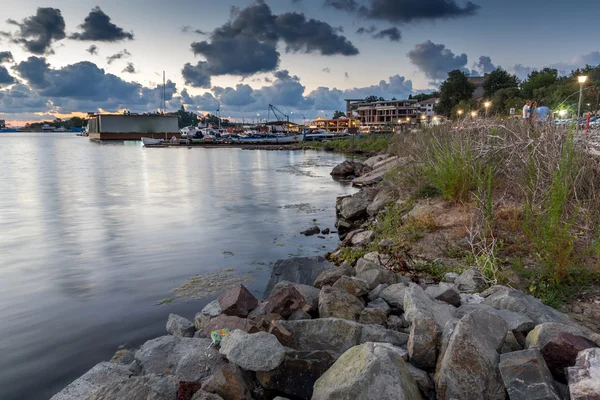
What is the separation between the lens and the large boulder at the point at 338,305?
619cm

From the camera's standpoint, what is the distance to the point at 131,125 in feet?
489

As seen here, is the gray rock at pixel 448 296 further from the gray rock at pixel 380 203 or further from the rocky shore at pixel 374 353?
the gray rock at pixel 380 203

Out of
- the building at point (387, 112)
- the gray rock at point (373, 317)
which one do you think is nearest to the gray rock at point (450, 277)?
the gray rock at point (373, 317)

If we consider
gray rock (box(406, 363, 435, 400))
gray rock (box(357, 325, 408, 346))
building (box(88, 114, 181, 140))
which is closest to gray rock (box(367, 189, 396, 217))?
gray rock (box(357, 325, 408, 346))

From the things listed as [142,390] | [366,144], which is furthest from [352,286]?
[366,144]

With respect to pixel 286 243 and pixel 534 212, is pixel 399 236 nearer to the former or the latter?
pixel 534 212

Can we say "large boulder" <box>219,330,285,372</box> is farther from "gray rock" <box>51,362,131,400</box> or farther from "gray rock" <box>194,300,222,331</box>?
"gray rock" <box>194,300,222,331</box>

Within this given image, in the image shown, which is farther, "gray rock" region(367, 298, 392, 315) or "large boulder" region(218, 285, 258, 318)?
"large boulder" region(218, 285, 258, 318)

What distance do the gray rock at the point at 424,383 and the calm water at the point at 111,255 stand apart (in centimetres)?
538

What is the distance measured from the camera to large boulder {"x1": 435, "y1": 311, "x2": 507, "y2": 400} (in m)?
4.07

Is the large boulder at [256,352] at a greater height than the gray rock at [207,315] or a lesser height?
greater

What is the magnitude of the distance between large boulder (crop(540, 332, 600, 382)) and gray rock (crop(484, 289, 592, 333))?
112 cm

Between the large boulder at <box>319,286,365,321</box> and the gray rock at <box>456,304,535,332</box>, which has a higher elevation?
the gray rock at <box>456,304,535,332</box>

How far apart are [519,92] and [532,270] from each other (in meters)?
84.0
